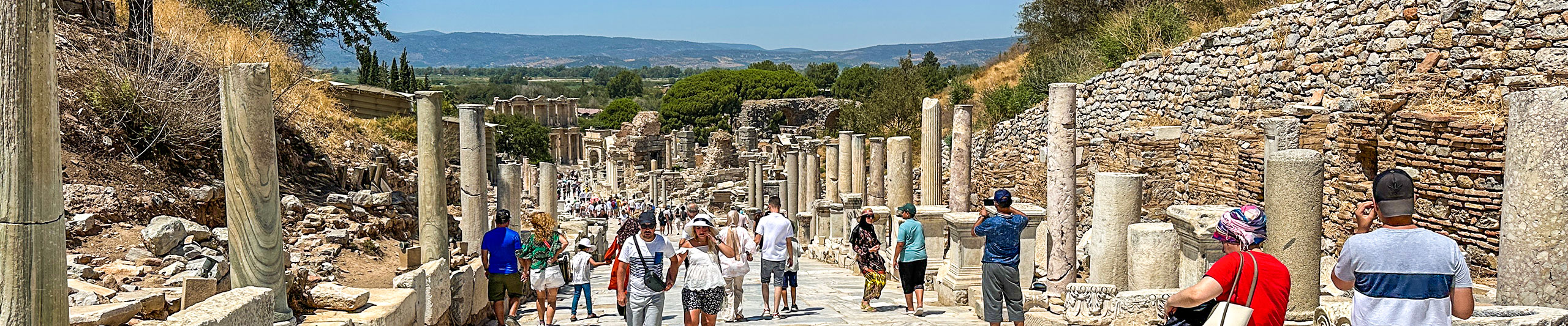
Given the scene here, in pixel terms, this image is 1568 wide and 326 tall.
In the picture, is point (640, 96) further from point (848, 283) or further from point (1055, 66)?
point (848, 283)

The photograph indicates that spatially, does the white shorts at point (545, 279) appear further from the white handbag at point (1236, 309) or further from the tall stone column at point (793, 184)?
the tall stone column at point (793, 184)

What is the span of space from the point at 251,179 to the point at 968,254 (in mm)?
6385

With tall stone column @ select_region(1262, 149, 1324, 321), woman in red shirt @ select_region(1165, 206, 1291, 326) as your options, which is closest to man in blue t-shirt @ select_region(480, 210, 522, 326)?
tall stone column @ select_region(1262, 149, 1324, 321)

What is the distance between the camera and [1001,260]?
841cm

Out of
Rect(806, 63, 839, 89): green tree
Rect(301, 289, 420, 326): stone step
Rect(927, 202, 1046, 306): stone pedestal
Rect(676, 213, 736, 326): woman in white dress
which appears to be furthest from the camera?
Rect(806, 63, 839, 89): green tree

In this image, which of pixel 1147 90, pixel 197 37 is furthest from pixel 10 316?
pixel 1147 90

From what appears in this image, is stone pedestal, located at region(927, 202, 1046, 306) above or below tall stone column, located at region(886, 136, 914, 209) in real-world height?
below

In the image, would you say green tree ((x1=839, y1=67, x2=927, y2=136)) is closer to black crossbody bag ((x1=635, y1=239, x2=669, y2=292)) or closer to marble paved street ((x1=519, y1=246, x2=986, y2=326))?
marble paved street ((x1=519, y1=246, x2=986, y2=326))

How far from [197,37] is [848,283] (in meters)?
9.92

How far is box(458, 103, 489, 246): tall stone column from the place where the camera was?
1220cm

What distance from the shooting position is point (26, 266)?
15.0 ft

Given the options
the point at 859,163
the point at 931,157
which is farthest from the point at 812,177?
the point at 931,157

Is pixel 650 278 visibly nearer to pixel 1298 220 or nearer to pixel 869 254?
pixel 869 254

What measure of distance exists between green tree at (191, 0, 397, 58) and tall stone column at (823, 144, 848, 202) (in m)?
10.6
